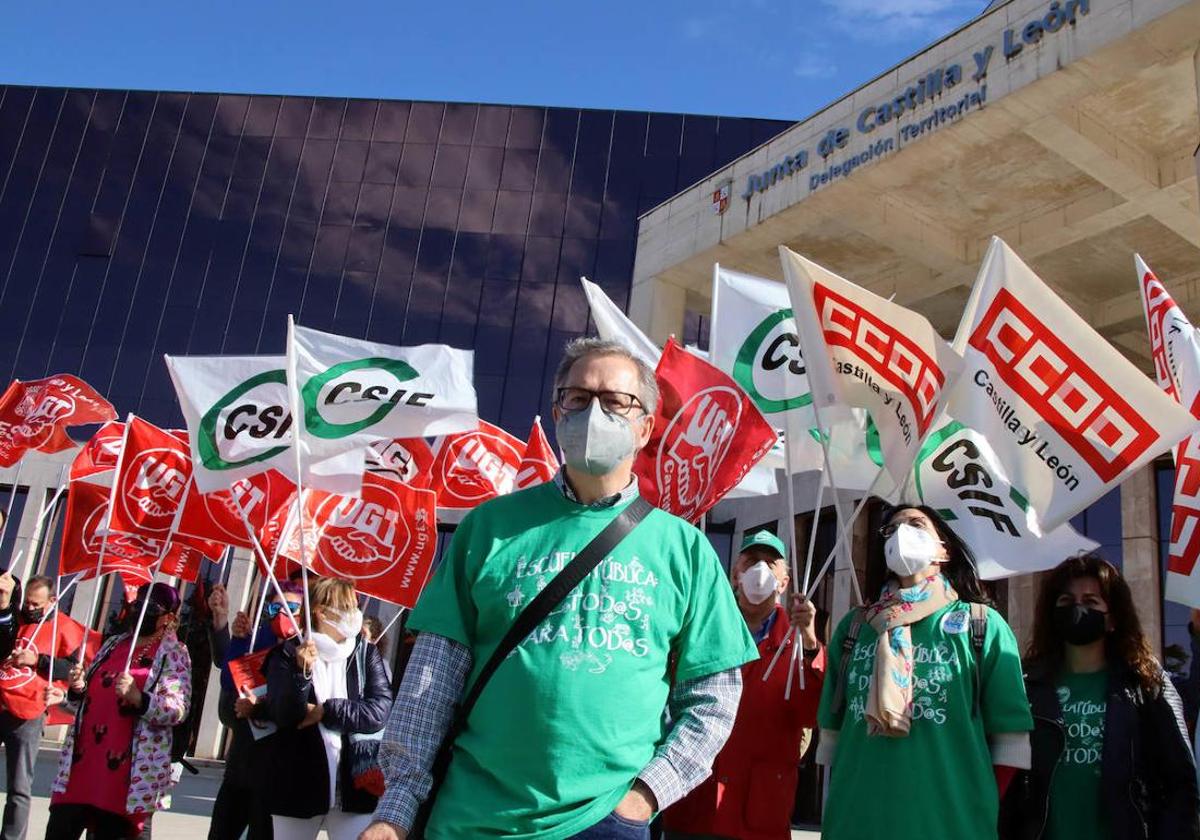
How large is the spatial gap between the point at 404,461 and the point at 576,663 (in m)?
8.36

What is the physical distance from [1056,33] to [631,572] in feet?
27.9

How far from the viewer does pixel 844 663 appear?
4.09m

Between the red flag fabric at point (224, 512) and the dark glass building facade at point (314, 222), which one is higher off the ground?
the dark glass building facade at point (314, 222)

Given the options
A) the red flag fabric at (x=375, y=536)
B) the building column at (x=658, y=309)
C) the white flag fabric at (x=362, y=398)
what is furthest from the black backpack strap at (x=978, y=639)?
the building column at (x=658, y=309)

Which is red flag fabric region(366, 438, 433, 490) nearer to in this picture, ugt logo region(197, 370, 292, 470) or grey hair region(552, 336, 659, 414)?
ugt logo region(197, 370, 292, 470)

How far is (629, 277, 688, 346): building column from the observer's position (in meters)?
14.0

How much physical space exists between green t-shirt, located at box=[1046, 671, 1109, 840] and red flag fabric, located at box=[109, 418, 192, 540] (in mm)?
7124

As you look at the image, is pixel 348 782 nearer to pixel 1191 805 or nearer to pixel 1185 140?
pixel 1191 805

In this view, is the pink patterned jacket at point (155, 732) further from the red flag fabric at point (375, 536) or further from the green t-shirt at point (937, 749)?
the green t-shirt at point (937, 749)

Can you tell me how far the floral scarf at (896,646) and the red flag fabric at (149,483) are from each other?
6.69 metres

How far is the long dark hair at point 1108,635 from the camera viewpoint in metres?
4.23

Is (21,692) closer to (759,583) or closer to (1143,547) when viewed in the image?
(759,583)

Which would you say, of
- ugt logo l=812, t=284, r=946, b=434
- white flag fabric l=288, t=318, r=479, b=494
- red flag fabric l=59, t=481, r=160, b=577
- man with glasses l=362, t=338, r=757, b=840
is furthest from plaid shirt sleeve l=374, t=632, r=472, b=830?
red flag fabric l=59, t=481, r=160, b=577

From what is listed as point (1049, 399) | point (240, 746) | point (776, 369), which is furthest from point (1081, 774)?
point (240, 746)
